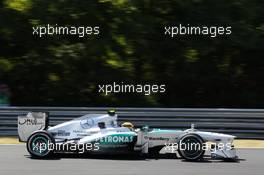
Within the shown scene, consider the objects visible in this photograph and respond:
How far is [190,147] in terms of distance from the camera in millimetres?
10094

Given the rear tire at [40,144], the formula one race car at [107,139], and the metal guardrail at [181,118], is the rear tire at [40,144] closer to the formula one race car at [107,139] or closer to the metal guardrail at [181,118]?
the formula one race car at [107,139]

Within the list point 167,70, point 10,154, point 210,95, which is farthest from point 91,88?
point 10,154

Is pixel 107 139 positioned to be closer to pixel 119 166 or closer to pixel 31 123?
pixel 119 166

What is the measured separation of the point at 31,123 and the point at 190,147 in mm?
2835

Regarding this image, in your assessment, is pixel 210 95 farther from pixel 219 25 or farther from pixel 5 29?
pixel 5 29

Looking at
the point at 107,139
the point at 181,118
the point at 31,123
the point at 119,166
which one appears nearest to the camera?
the point at 119,166

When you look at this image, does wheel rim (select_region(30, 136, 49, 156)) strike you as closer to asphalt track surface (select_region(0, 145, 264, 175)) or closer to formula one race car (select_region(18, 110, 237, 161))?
formula one race car (select_region(18, 110, 237, 161))

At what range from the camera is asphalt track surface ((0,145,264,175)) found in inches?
345

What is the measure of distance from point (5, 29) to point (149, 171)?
30.4 feet

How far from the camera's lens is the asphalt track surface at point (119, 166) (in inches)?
345

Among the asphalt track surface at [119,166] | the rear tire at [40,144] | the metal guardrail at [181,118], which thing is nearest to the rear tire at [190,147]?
the asphalt track surface at [119,166]

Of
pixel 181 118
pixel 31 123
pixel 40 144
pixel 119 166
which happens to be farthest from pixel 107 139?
pixel 181 118

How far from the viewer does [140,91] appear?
16.3m

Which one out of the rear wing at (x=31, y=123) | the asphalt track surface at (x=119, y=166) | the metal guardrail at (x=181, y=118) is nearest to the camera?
the asphalt track surface at (x=119, y=166)
